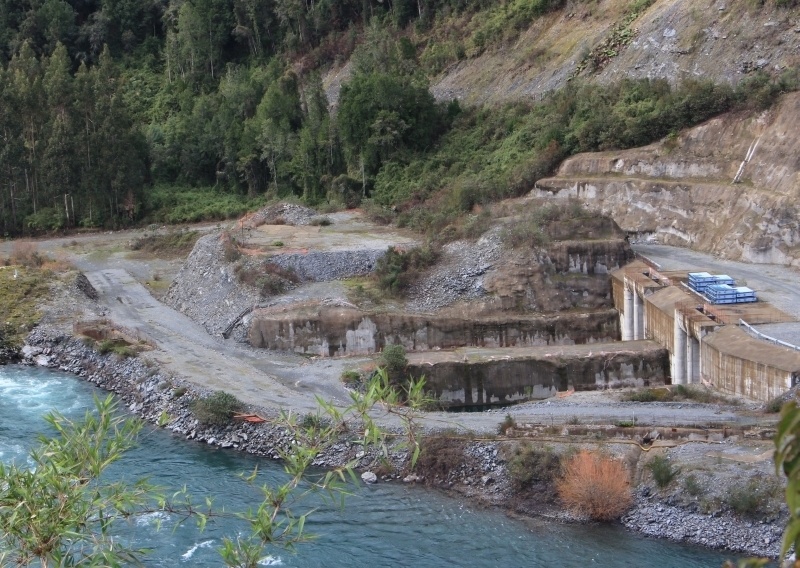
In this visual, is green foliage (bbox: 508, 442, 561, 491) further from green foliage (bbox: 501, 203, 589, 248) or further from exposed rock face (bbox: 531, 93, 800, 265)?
exposed rock face (bbox: 531, 93, 800, 265)

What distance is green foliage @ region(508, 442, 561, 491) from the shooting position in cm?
3284

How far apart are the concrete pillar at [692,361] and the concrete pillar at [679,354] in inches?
7.1

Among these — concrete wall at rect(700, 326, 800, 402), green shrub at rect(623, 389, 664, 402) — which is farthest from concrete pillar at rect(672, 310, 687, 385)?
green shrub at rect(623, 389, 664, 402)

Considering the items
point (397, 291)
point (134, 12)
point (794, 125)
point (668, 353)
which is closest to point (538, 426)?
point (668, 353)

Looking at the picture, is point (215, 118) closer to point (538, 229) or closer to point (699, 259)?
point (538, 229)

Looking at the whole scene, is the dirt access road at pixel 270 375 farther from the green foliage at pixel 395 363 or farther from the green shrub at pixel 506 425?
the green foliage at pixel 395 363

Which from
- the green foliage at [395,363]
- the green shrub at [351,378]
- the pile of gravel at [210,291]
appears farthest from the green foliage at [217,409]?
the pile of gravel at [210,291]

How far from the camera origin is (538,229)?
51.8m

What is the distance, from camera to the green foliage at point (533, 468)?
32.8 m

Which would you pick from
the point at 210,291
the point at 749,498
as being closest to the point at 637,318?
the point at 749,498

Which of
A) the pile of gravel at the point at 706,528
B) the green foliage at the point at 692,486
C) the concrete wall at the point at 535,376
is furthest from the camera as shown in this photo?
the concrete wall at the point at 535,376

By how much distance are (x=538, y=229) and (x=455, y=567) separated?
1067 inches

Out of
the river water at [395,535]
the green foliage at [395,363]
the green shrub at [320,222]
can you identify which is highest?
→ the green shrub at [320,222]

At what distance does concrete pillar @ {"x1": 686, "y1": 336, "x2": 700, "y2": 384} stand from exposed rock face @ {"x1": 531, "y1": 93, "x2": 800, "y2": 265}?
8.75 meters
